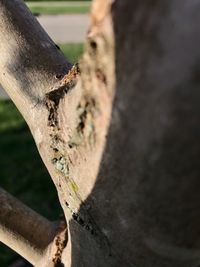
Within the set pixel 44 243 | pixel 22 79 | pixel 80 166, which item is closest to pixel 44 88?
pixel 22 79

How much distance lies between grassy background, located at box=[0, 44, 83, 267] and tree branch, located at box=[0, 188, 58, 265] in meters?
1.75

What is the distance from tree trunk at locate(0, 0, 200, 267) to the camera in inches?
22.7

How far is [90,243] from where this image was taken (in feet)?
3.34

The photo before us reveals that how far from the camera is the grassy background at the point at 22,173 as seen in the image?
3.70 meters

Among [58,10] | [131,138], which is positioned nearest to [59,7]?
[58,10]

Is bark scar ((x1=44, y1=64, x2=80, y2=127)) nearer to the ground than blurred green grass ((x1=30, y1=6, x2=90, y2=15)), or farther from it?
nearer to the ground

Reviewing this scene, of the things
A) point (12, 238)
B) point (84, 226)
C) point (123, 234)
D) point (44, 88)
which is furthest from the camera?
point (12, 238)

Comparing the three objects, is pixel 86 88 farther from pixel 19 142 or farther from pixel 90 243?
pixel 19 142

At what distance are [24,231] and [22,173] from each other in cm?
267

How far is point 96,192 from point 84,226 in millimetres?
169

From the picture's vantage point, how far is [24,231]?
58.6 inches

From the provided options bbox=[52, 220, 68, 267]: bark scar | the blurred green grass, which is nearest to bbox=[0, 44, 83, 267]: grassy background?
bbox=[52, 220, 68, 267]: bark scar

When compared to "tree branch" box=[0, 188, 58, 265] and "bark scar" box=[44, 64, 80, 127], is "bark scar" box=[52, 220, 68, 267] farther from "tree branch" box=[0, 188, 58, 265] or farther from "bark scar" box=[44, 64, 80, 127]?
"bark scar" box=[44, 64, 80, 127]

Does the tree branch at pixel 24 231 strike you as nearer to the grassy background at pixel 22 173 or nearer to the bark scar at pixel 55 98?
the bark scar at pixel 55 98
